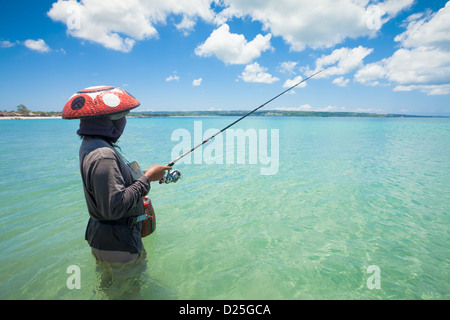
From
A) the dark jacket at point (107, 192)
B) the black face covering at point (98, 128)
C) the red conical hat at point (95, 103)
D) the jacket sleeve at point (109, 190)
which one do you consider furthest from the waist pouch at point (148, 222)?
the red conical hat at point (95, 103)

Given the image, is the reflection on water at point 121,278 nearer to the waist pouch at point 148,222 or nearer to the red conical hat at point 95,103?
the waist pouch at point 148,222

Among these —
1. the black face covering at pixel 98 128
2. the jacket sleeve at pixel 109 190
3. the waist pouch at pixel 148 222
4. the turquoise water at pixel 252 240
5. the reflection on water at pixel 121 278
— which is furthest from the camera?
A: the turquoise water at pixel 252 240

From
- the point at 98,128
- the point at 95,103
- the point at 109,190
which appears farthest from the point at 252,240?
Answer: the point at 95,103

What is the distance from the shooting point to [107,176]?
2160 millimetres

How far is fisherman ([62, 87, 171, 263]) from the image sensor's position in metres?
2.18

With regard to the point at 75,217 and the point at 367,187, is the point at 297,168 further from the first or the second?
the point at 75,217

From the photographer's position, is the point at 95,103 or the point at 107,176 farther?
the point at 95,103

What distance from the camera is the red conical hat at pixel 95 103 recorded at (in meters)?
2.25

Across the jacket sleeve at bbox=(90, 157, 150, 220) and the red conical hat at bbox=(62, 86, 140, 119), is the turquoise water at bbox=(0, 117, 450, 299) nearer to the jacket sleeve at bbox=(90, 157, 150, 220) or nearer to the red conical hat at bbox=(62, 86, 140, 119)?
the jacket sleeve at bbox=(90, 157, 150, 220)

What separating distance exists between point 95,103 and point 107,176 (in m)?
0.78

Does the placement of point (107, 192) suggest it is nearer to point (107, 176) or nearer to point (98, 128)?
point (107, 176)

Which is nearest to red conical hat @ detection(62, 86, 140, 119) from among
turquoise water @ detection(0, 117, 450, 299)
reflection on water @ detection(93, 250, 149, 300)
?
reflection on water @ detection(93, 250, 149, 300)

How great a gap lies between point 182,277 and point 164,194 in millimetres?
5024
